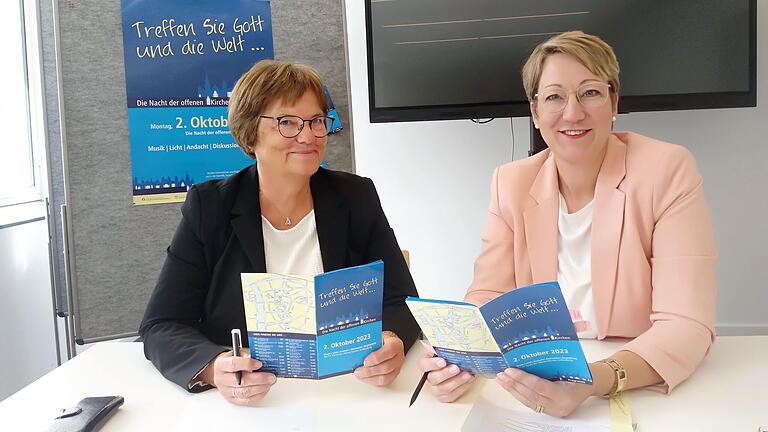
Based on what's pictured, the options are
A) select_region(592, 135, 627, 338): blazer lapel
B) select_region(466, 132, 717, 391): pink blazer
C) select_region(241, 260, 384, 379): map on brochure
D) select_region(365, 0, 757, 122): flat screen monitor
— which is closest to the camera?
select_region(241, 260, 384, 379): map on brochure

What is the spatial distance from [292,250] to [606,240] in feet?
2.57

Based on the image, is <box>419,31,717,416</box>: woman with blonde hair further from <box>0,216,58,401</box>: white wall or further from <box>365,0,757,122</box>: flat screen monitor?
<box>0,216,58,401</box>: white wall

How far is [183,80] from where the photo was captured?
271 cm

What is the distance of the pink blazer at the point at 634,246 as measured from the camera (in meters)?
1.43

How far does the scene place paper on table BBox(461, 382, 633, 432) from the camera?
1.16m

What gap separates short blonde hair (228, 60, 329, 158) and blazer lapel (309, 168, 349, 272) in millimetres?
231

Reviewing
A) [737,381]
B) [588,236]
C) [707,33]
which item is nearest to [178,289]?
[588,236]

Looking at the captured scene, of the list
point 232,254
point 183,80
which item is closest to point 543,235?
point 232,254

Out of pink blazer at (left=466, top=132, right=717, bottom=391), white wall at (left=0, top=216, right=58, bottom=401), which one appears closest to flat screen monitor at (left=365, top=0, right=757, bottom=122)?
pink blazer at (left=466, top=132, right=717, bottom=391)

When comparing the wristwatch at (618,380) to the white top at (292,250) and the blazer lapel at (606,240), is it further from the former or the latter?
the white top at (292,250)

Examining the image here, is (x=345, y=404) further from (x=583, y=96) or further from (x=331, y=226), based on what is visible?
(x=583, y=96)

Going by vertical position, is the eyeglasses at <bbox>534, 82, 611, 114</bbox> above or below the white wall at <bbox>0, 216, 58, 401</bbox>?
above

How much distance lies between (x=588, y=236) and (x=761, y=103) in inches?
78.1

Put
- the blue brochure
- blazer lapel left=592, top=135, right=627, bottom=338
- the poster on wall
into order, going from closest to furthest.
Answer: the blue brochure < blazer lapel left=592, top=135, right=627, bottom=338 < the poster on wall
